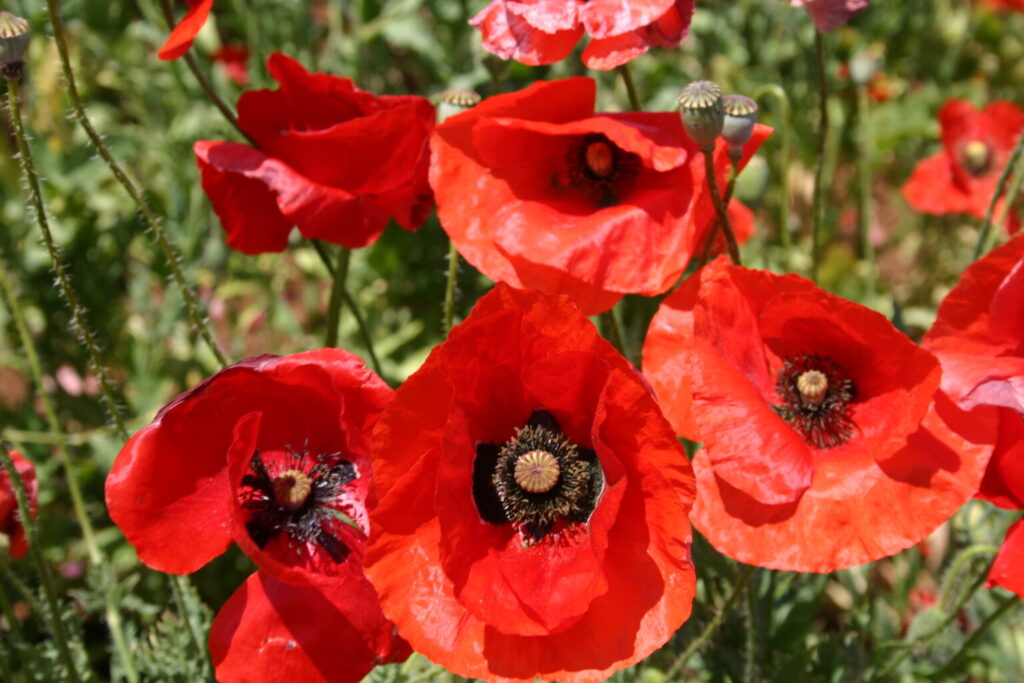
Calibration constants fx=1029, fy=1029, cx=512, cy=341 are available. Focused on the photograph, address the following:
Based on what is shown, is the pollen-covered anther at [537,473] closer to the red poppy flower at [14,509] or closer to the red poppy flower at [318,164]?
the red poppy flower at [318,164]

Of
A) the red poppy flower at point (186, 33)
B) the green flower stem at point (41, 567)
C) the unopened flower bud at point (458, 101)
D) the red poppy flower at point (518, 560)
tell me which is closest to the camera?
the red poppy flower at point (518, 560)

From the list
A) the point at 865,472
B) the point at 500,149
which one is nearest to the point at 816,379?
the point at 865,472

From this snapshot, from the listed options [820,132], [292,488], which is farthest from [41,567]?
[820,132]

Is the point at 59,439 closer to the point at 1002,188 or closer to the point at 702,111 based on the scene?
the point at 702,111

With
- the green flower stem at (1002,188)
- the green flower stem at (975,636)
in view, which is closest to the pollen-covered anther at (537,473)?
the green flower stem at (975,636)

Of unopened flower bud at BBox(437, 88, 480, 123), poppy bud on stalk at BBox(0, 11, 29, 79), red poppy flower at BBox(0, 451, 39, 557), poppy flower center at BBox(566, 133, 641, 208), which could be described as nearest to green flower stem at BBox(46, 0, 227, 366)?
poppy bud on stalk at BBox(0, 11, 29, 79)
